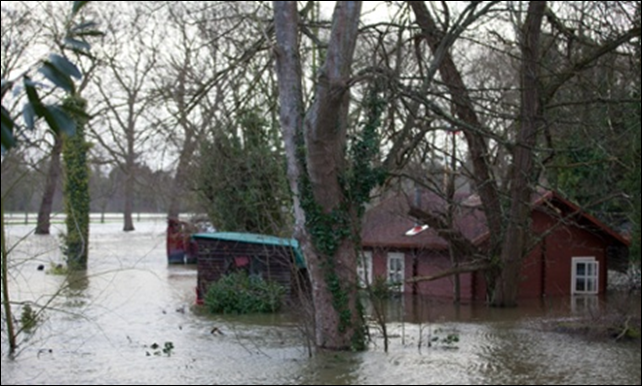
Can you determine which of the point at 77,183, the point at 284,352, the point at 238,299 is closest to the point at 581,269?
the point at 238,299

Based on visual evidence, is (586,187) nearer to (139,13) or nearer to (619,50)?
(619,50)

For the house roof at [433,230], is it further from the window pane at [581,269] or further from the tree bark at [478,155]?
the tree bark at [478,155]

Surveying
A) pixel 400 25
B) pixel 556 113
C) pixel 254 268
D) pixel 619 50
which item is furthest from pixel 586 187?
pixel 400 25

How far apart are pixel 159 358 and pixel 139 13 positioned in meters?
21.3

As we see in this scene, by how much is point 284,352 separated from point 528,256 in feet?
34.1

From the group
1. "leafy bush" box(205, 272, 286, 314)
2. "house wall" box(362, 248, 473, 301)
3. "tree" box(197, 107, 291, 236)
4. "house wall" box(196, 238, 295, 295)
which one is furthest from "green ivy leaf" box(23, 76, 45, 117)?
"house wall" box(362, 248, 473, 301)

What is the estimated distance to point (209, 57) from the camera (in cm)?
2678

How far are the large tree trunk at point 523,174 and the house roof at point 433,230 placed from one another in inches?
52.6

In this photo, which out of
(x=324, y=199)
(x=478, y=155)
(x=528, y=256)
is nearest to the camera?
(x=324, y=199)

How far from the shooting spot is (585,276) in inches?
986

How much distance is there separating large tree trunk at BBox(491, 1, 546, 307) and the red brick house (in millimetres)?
1518

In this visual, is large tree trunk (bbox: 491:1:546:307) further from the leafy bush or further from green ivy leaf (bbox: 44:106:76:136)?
green ivy leaf (bbox: 44:106:76:136)

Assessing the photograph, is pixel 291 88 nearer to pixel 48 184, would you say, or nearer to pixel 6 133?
pixel 6 133

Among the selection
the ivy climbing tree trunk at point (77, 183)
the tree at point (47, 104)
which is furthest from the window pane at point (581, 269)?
the tree at point (47, 104)
